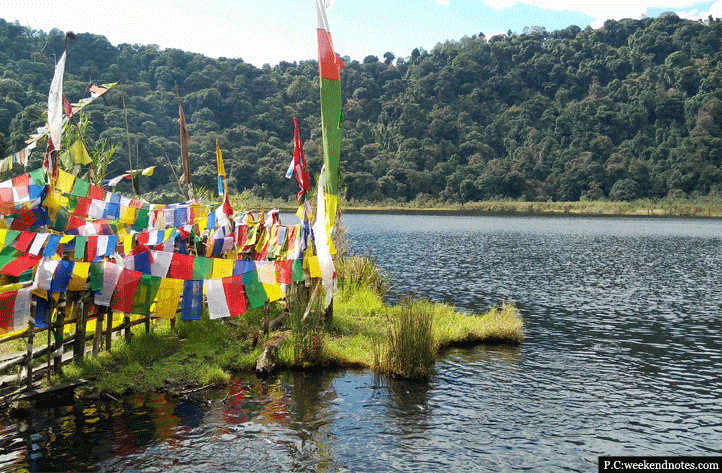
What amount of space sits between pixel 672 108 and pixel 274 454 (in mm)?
108775

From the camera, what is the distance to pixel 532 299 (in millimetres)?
21625

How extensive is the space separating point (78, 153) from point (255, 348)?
5.91 meters

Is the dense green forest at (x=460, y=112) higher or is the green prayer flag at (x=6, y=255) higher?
the dense green forest at (x=460, y=112)

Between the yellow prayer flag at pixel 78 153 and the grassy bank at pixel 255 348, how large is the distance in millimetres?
4024

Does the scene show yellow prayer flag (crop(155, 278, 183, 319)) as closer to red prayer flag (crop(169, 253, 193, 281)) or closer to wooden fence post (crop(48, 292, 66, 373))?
red prayer flag (crop(169, 253, 193, 281))

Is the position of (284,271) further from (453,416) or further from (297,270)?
(453,416)

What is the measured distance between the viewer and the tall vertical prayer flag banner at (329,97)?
33.4 ft

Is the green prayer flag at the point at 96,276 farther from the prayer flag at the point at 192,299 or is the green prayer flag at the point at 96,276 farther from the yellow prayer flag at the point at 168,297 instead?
the prayer flag at the point at 192,299

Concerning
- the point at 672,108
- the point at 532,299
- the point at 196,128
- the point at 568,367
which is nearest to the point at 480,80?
the point at 672,108

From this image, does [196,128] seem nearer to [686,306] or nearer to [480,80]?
[480,80]

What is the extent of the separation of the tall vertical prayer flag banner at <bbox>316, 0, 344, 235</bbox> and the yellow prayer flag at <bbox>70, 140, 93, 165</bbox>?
21.2 ft

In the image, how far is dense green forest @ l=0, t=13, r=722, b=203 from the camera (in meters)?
83.4

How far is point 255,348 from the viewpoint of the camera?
12172 millimetres

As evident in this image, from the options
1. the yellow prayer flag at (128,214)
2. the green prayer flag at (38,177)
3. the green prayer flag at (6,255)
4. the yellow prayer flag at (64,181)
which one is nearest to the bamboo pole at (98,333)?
the green prayer flag at (6,255)
